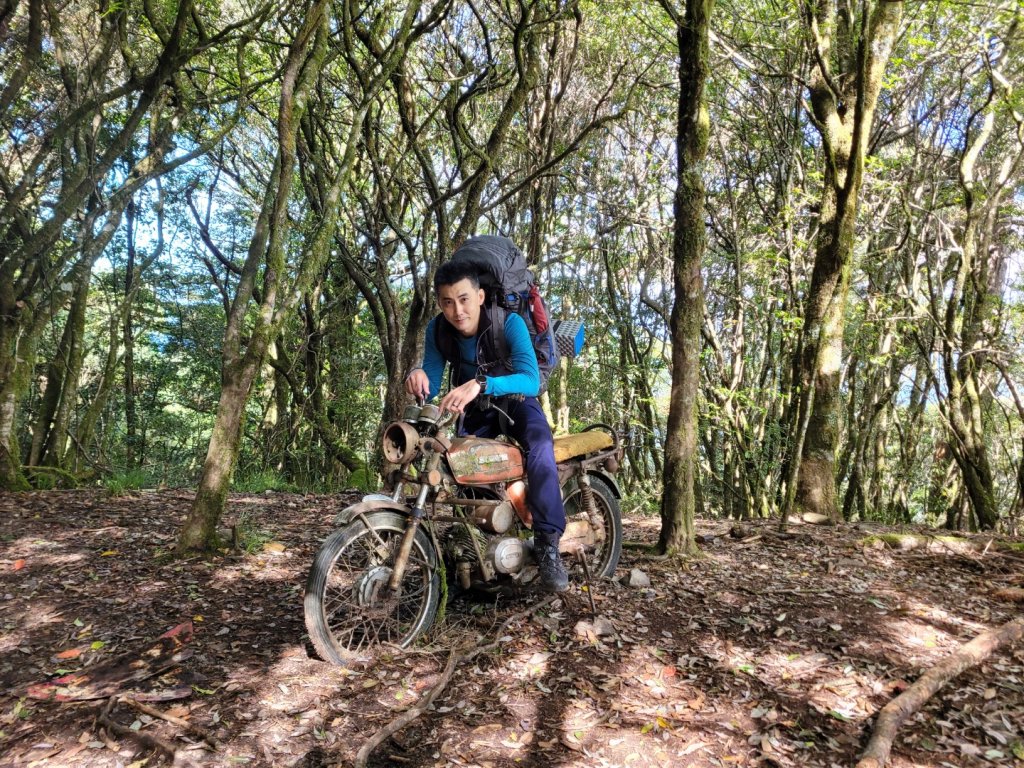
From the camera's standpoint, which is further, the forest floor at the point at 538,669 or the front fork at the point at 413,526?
the front fork at the point at 413,526

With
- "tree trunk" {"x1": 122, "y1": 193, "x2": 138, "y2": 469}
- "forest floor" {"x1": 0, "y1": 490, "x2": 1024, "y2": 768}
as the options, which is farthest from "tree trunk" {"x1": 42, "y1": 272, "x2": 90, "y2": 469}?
"forest floor" {"x1": 0, "y1": 490, "x2": 1024, "y2": 768}

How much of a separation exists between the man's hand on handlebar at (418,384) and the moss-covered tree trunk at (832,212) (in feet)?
13.5

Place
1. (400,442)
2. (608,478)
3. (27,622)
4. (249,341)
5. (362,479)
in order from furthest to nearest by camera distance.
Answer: (362,479) < (608,478) < (249,341) < (27,622) < (400,442)

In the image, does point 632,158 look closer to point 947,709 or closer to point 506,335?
point 506,335

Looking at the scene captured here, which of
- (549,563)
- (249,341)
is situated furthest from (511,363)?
(249,341)

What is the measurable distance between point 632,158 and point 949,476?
9.46 metres

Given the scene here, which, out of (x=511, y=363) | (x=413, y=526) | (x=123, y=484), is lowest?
(x=123, y=484)

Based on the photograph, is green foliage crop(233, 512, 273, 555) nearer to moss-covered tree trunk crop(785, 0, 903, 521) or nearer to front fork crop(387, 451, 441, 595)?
front fork crop(387, 451, 441, 595)

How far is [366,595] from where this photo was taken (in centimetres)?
357

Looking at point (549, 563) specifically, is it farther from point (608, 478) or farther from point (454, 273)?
point (454, 273)

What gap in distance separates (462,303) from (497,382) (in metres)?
0.53

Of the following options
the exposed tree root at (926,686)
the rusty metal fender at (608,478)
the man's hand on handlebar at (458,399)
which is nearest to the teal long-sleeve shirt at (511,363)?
the man's hand on handlebar at (458,399)

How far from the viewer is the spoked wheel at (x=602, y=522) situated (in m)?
5.07

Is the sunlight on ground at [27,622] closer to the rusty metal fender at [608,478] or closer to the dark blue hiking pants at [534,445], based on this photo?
the dark blue hiking pants at [534,445]
